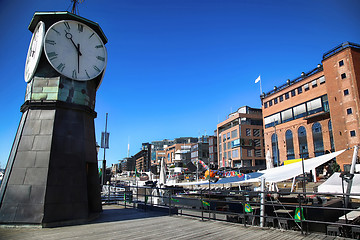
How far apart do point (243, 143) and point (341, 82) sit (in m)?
33.2

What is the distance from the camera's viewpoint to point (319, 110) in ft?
147

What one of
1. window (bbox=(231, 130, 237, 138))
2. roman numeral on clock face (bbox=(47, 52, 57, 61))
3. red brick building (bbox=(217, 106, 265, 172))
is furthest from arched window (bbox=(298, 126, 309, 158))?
roman numeral on clock face (bbox=(47, 52, 57, 61))

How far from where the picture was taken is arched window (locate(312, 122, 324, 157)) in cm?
Answer: 4360

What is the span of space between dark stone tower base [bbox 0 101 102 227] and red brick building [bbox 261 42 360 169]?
2648 centimetres

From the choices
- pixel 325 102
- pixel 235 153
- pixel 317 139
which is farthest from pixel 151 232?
pixel 235 153

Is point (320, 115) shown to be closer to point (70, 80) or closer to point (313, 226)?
point (313, 226)

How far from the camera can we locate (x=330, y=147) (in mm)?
41344

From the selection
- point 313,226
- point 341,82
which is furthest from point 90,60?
point 341,82

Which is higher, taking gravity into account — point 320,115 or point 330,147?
point 320,115

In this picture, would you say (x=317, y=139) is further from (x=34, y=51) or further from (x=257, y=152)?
(x=34, y=51)

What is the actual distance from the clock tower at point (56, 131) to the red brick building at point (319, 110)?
26202mm

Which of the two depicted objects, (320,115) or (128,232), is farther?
(320,115)

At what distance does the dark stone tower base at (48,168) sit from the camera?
25.3 feet

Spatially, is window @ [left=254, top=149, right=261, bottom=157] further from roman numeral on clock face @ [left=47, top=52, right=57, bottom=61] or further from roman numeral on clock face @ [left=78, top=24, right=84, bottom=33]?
roman numeral on clock face @ [left=47, top=52, right=57, bottom=61]
